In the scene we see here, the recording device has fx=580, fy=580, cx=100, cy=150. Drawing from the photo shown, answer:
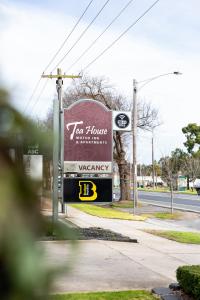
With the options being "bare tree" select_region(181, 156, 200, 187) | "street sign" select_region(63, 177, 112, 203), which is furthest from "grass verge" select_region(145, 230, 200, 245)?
"bare tree" select_region(181, 156, 200, 187)

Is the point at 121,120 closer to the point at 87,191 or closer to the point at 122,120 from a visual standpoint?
the point at 122,120

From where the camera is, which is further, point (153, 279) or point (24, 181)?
point (153, 279)

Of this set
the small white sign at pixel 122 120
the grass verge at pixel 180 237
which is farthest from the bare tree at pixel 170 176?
the small white sign at pixel 122 120

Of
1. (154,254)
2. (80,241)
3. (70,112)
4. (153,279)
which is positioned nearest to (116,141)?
(70,112)

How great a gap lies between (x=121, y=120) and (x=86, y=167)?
396 cm

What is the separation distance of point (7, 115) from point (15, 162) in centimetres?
7

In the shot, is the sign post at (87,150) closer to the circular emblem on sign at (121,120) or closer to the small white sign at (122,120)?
the small white sign at (122,120)

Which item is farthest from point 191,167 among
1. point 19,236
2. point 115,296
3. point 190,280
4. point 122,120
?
point 19,236

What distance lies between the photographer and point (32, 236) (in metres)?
0.79

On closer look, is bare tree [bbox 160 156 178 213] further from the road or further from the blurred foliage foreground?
the blurred foliage foreground

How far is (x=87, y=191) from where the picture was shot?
16.0 meters

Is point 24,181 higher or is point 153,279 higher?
point 24,181

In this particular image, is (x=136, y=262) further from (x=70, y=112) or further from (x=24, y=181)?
(x=24, y=181)

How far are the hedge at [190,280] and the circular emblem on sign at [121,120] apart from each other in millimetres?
11508
